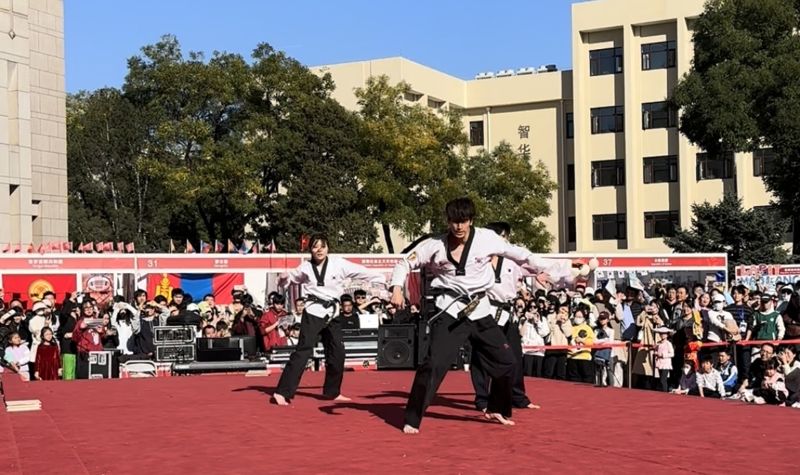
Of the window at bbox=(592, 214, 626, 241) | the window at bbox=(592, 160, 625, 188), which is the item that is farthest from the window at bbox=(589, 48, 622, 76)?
the window at bbox=(592, 214, 626, 241)

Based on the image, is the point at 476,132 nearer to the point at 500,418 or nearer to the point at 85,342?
the point at 85,342

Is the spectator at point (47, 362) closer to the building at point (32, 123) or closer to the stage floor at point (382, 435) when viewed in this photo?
the stage floor at point (382, 435)

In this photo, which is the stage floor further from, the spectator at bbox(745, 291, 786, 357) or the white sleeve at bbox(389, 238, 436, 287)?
the spectator at bbox(745, 291, 786, 357)

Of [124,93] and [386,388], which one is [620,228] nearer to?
[124,93]

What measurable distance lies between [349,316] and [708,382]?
6.34 m

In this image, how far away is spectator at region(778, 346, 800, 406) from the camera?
14.2 metres

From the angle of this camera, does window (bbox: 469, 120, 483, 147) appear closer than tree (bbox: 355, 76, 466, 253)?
No

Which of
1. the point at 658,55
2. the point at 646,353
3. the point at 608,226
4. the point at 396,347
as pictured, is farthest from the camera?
the point at 608,226

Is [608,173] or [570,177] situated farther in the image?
[570,177]

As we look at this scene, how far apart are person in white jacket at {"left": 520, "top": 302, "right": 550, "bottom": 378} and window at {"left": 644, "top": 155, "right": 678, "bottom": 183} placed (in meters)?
43.8

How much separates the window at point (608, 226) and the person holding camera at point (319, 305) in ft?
174

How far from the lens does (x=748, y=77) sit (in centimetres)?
3145

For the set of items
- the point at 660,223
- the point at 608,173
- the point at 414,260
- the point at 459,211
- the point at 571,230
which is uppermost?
the point at 608,173

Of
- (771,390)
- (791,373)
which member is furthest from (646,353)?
(791,373)
